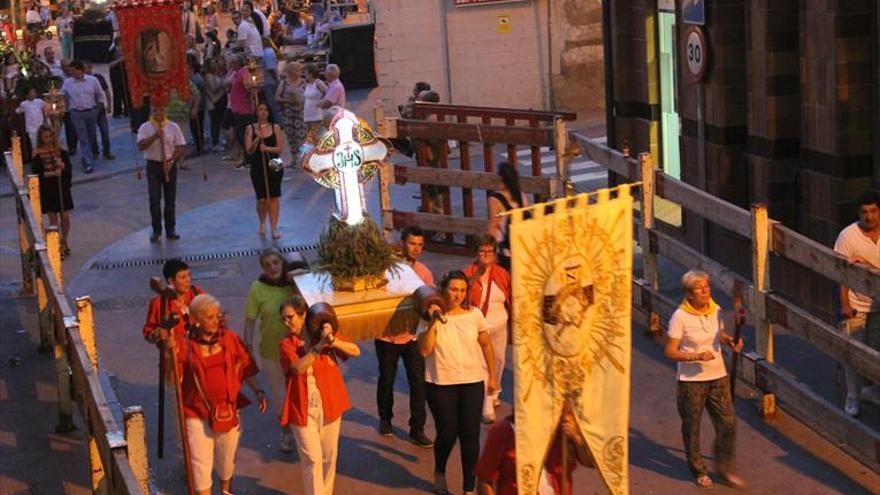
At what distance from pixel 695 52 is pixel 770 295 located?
5025 mm

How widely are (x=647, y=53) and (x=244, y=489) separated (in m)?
8.75

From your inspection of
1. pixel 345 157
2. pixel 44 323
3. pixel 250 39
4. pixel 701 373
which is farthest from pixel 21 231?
pixel 250 39

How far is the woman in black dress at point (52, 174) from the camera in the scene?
19375 mm

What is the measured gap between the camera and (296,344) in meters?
10.6

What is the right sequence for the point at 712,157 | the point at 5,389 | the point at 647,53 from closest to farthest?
the point at 5,389 → the point at 712,157 → the point at 647,53

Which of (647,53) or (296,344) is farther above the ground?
(647,53)

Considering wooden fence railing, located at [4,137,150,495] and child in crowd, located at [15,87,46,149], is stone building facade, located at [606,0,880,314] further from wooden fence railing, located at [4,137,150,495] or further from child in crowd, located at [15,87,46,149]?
child in crowd, located at [15,87,46,149]

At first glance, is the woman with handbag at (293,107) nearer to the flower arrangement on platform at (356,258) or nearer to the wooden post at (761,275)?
the flower arrangement on platform at (356,258)

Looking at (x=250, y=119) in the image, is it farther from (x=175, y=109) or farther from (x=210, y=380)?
(x=210, y=380)

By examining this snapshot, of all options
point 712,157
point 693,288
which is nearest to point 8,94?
point 712,157

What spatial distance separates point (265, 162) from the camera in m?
19.3

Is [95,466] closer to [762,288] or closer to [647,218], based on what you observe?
[762,288]

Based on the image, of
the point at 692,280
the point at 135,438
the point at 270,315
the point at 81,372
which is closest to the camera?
the point at 135,438

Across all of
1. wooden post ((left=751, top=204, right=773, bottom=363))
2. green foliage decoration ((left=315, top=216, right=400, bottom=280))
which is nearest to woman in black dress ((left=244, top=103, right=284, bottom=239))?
green foliage decoration ((left=315, top=216, right=400, bottom=280))
